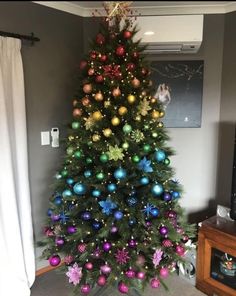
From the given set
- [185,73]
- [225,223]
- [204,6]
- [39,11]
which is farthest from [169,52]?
[225,223]

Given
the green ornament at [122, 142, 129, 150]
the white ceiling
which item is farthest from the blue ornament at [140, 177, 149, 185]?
the white ceiling

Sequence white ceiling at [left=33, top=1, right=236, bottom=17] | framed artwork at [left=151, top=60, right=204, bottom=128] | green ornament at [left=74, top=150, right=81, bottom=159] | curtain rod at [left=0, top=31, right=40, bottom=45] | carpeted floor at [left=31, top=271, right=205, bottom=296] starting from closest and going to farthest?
green ornament at [left=74, top=150, right=81, bottom=159]
curtain rod at [left=0, top=31, right=40, bottom=45]
carpeted floor at [left=31, top=271, right=205, bottom=296]
white ceiling at [left=33, top=1, right=236, bottom=17]
framed artwork at [left=151, top=60, right=204, bottom=128]

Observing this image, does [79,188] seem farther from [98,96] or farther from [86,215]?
[98,96]

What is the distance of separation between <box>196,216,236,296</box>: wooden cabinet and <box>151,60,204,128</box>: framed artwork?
0.91m

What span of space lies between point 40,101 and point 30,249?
117 centimetres

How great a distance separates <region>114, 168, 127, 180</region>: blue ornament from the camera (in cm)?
168

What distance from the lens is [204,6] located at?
7.80 feet

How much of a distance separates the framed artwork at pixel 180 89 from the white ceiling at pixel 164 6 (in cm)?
42

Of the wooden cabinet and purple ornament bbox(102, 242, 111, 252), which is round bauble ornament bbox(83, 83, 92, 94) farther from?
the wooden cabinet

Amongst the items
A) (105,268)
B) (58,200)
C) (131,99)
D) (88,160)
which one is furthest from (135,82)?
(105,268)

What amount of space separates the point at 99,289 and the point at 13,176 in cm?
108

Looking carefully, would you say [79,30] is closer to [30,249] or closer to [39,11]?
[39,11]

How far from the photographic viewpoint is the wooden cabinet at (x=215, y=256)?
6.59ft

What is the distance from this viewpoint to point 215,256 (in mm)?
2150
